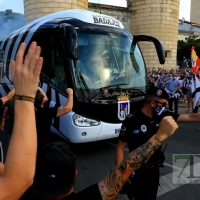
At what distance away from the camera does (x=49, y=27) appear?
5.47 m

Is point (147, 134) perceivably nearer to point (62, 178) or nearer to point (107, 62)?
point (62, 178)

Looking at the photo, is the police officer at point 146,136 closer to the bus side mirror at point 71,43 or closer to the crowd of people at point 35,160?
the crowd of people at point 35,160

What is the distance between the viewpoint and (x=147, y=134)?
2.60 metres

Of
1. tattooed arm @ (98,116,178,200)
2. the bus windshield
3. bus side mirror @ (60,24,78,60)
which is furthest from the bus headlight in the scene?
tattooed arm @ (98,116,178,200)

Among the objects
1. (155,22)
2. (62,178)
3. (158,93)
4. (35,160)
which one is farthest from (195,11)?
(35,160)

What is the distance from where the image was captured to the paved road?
3.61 metres

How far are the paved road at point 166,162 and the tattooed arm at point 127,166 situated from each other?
2255 mm

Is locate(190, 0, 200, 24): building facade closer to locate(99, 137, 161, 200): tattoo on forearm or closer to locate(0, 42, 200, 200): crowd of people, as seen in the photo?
locate(99, 137, 161, 200): tattoo on forearm

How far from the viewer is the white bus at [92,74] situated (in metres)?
4.80

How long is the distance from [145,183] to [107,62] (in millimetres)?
3234

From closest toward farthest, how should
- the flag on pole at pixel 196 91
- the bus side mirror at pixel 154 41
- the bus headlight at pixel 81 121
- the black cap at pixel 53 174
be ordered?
the black cap at pixel 53 174, the bus headlight at pixel 81 121, the bus side mirror at pixel 154 41, the flag on pole at pixel 196 91

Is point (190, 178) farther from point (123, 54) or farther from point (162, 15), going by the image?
point (162, 15)

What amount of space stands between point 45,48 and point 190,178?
4.10 m

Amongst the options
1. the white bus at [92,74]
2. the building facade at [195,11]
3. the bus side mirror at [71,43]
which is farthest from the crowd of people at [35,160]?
the building facade at [195,11]
